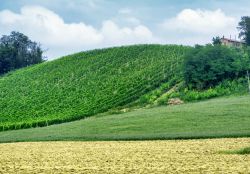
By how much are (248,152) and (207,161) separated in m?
4.36

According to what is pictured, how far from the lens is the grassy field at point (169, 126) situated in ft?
133

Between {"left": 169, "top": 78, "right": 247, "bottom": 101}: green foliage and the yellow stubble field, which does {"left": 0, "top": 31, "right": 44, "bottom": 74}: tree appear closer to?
{"left": 169, "top": 78, "right": 247, "bottom": 101}: green foliage

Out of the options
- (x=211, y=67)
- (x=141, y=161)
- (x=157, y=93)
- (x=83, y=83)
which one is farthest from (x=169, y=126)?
(x=83, y=83)

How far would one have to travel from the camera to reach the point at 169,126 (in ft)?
148

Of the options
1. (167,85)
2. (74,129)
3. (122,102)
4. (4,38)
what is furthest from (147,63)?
(4,38)

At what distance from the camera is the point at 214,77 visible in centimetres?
7506

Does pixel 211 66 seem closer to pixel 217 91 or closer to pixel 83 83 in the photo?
pixel 217 91

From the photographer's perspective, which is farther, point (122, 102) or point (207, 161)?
point (122, 102)

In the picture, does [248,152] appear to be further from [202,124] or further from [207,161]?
[202,124]

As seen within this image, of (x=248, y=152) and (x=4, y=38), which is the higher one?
Result: (x=4, y=38)

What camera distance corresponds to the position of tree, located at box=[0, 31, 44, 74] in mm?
152625

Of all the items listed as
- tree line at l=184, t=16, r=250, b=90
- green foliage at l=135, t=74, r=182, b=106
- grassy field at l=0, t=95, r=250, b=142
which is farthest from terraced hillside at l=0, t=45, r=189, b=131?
grassy field at l=0, t=95, r=250, b=142

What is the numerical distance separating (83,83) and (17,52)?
67814mm

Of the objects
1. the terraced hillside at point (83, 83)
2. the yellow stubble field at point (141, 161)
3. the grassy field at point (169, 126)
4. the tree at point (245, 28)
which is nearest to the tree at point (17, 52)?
the terraced hillside at point (83, 83)
